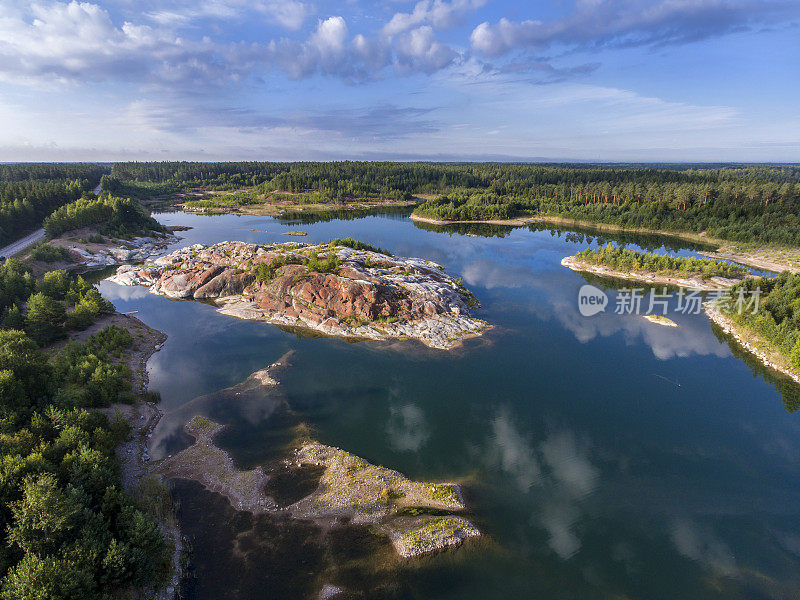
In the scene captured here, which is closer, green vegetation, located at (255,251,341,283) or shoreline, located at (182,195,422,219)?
green vegetation, located at (255,251,341,283)

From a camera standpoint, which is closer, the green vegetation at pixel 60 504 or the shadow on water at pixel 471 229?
the green vegetation at pixel 60 504

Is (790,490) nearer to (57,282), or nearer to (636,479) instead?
(636,479)

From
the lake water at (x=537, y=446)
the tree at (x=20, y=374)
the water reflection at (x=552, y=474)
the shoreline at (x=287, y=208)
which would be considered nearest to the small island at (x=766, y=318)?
the lake water at (x=537, y=446)

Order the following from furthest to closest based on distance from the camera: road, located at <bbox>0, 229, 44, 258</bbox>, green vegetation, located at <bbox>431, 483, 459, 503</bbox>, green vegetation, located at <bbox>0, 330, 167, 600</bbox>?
road, located at <bbox>0, 229, 44, 258</bbox>, green vegetation, located at <bbox>431, 483, 459, 503</bbox>, green vegetation, located at <bbox>0, 330, 167, 600</bbox>

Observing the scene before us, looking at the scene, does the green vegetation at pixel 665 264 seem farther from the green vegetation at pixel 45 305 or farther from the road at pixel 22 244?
the road at pixel 22 244

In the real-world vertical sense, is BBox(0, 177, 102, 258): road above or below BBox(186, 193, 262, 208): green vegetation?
below

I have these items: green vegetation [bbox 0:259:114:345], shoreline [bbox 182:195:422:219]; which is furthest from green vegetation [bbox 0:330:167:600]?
shoreline [bbox 182:195:422:219]

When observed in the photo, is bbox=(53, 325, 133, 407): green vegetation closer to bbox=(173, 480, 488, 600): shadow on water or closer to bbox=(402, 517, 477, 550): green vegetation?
bbox=(173, 480, 488, 600): shadow on water

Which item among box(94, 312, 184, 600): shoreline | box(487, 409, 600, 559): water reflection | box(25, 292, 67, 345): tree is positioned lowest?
box(487, 409, 600, 559): water reflection
